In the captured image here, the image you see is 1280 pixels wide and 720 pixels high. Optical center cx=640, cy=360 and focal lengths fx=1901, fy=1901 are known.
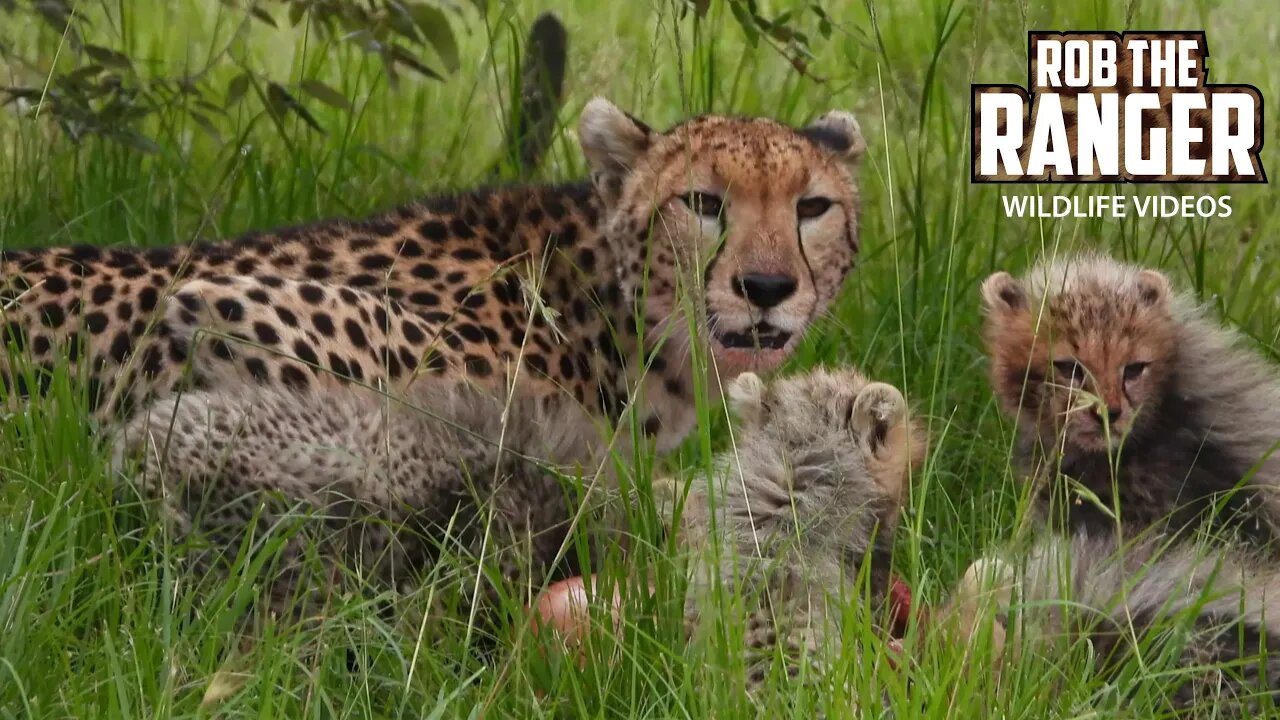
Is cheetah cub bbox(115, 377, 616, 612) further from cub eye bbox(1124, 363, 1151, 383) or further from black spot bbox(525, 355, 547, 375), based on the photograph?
cub eye bbox(1124, 363, 1151, 383)

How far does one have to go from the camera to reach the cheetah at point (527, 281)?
444cm

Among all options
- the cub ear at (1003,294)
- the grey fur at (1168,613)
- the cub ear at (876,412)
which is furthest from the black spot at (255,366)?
the cub ear at (1003,294)

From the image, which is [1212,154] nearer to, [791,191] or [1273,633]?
[791,191]

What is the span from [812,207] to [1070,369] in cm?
81

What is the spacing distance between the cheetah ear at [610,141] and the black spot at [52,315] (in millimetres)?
1433

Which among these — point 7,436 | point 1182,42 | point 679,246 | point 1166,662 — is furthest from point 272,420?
point 1182,42

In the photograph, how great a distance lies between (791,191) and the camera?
16.3ft

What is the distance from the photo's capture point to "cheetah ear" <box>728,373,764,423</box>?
13.1 feet

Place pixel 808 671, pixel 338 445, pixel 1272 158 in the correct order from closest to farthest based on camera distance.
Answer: pixel 808 671
pixel 338 445
pixel 1272 158

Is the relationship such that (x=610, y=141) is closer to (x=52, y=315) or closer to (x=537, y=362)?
(x=537, y=362)

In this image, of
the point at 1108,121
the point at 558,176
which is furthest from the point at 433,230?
the point at 1108,121

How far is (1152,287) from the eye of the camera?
4.81 meters

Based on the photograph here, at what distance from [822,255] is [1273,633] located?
1944 mm

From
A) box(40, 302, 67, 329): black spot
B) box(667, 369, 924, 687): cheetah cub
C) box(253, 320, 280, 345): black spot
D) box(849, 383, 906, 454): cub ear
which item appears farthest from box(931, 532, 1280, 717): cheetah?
box(40, 302, 67, 329): black spot
